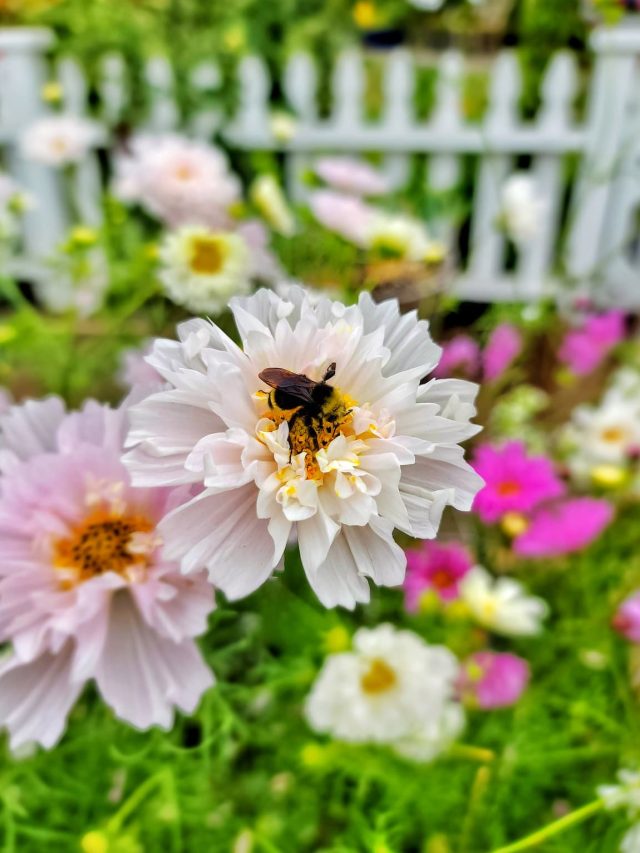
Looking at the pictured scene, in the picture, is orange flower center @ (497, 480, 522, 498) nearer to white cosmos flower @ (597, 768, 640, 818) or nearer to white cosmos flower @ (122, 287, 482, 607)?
white cosmos flower @ (597, 768, 640, 818)

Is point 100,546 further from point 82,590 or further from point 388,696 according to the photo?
point 388,696

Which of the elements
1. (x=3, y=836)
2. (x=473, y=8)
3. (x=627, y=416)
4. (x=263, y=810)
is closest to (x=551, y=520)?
(x=627, y=416)

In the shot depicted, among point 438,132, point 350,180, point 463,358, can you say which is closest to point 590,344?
point 350,180

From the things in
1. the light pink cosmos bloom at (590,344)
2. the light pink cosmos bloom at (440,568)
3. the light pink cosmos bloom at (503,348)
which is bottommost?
the light pink cosmos bloom at (590,344)

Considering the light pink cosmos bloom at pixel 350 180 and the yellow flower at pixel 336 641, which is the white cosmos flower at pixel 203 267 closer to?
the yellow flower at pixel 336 641

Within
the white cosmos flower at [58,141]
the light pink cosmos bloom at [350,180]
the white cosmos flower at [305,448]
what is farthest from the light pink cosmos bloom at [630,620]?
the white cosmos flower at [58,141]

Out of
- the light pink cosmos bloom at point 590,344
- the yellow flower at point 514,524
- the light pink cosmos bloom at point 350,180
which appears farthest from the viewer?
the light pink cosmos bloom at point 590,344

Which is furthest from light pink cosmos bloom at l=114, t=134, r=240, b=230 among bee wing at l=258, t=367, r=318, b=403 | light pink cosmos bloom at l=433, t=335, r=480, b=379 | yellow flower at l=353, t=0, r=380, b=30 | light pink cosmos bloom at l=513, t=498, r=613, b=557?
yellow flower at l=353, t=0, r=380, b=30

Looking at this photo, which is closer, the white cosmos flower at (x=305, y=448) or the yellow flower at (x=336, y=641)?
the white cosmos flower at (x=305, y=448)
